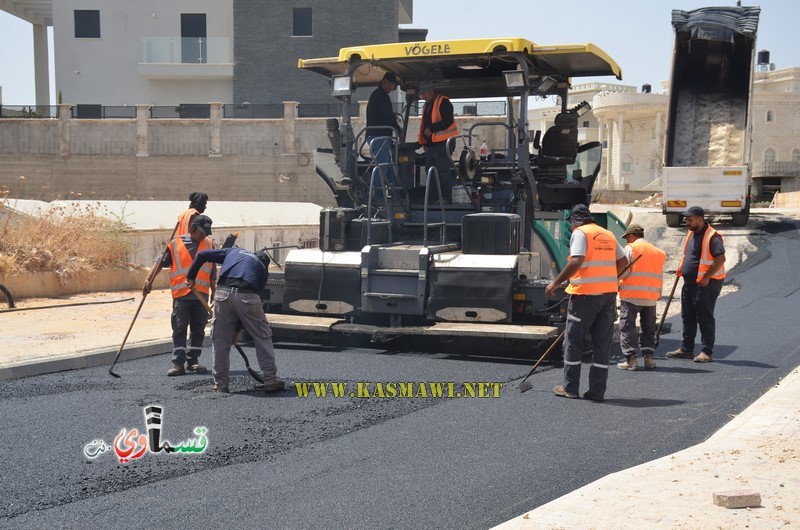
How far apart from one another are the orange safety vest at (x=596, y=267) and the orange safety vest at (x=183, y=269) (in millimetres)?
3249

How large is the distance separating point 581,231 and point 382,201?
3168 millimetres

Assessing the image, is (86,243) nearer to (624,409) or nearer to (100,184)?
(624,409)

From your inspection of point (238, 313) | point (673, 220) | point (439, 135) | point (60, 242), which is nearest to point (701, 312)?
point (439, 135)

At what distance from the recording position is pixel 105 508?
4.88m

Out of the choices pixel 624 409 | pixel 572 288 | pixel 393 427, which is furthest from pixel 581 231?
pixel 393 427

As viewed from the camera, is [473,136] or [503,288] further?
[473,136]

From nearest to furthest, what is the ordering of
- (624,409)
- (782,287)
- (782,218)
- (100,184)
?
(624,409) → (782,287) → (782,218) → (100,184)

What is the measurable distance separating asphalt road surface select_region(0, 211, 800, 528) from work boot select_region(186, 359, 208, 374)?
20 centimetres

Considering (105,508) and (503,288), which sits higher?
(503,288)

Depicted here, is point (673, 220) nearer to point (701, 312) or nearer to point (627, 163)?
point (701, 312)

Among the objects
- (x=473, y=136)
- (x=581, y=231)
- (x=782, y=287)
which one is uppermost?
(x=473, y=136)

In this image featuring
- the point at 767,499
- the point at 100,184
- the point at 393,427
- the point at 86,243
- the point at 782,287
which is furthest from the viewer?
the point at 100,184

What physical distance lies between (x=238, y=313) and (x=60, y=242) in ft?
26.6

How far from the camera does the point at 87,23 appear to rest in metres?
40.4
